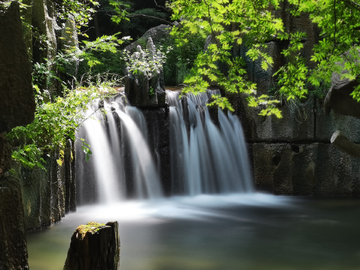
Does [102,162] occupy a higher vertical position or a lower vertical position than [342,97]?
lower

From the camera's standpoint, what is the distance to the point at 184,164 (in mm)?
10711

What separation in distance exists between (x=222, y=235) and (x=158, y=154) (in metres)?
4.17

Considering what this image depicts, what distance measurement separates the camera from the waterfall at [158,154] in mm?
9109

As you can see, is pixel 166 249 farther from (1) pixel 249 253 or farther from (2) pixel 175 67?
(2) pixel 175 67

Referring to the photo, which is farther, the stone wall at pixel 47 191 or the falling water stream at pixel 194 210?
the stone wall at pixel 47 191

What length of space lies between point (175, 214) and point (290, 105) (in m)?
4.84

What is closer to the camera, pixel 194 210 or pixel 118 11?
pixel 118 11

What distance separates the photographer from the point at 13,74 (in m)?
2.26

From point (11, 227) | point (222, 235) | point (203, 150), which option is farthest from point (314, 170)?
point (11, 227)

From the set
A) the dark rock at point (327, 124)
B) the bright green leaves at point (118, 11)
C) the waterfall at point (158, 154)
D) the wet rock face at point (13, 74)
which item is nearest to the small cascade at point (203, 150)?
the waterfall at point (158, 154)

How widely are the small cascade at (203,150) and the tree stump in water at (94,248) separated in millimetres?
6752

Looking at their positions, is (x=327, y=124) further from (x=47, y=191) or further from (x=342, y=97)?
(x=47, y=191)

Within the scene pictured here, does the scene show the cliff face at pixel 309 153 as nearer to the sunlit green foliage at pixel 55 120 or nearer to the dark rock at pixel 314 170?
the dark rock at pixel 314 170

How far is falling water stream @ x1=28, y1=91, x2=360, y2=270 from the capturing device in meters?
5.38
